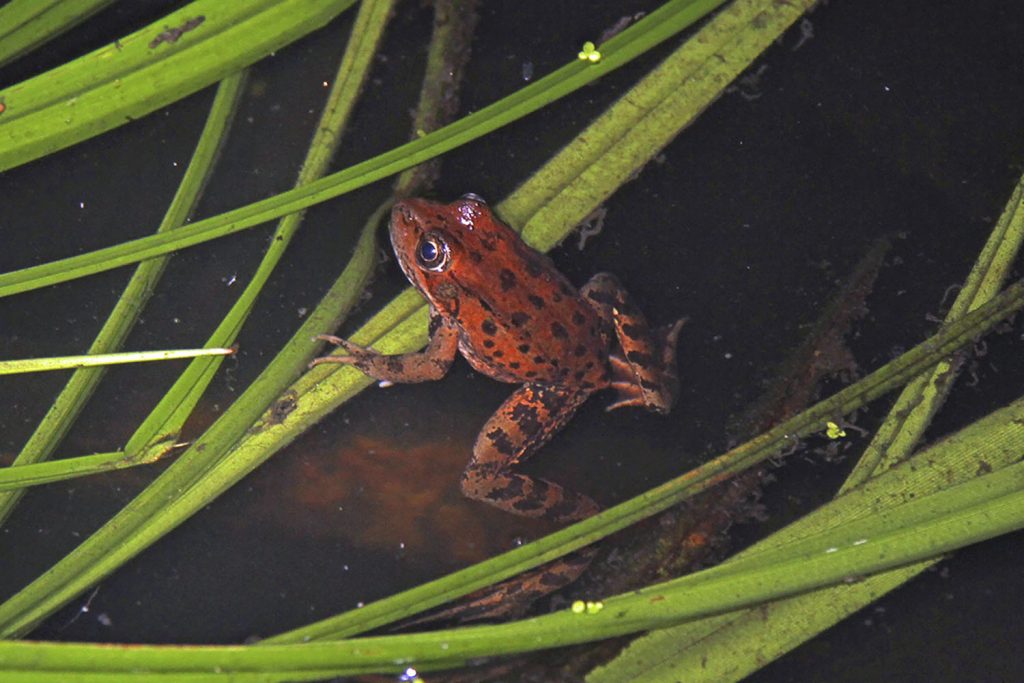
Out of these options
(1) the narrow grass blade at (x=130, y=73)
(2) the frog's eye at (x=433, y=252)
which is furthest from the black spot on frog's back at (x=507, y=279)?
(1) the narrow grass blade at (x=130, y=73)

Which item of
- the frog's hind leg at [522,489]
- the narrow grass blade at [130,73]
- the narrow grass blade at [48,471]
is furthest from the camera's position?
the frog's hind leg at [522,489]

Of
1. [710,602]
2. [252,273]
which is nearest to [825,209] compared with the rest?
[710,602]

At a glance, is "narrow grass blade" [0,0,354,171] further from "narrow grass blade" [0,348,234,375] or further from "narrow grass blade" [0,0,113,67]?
"narrow grass blade" [0,348,234,375]

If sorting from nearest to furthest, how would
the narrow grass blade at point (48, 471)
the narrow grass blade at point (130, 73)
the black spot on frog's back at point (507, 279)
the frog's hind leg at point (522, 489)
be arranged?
the narrow grass blade at point (130, 73), the narrow grass blade at point (48, 471), the black spot on frog's back at point (507, 279), the frog's hind leg at point (522, 489)

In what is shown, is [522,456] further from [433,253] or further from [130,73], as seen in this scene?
[130,73]

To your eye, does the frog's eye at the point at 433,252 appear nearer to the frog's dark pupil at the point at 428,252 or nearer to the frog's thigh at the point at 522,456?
the frog's dark pupil at the point at 428,252

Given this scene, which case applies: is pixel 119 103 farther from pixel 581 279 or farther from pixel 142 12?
pixel 581 279
